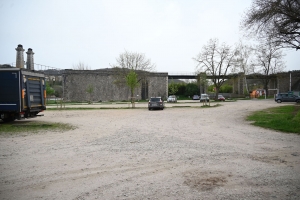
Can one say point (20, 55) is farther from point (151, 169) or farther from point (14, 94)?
point (151, 169)

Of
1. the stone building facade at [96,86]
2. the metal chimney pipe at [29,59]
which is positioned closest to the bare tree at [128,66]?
the stone building facade at [96,86]

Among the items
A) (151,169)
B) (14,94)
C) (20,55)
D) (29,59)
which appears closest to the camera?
(151,169)

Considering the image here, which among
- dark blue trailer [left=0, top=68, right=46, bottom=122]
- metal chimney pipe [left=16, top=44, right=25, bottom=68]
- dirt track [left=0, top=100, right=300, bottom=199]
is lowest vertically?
dirt track [left=0, top=100, right=300, bottom=199]

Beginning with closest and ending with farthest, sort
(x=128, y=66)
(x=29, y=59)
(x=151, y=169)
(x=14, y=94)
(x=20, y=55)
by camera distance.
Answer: (x=151, y=169) < (x=14, y=94) < (x=20, y=55) < (x=29, y=59) < (x=128, y=66)

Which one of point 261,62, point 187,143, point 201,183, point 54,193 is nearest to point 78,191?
point 54,193

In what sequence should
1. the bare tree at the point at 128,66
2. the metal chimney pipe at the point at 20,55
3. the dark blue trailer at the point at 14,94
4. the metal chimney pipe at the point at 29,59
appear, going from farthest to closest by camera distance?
the bare tree at the point at 128,66, the metal chimney pipe at the point at 29,59, the metal chimney pipe at the point at 20,55, the dark blue trailer at the point at 14,94

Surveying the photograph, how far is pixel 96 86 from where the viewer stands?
59750 millimetres

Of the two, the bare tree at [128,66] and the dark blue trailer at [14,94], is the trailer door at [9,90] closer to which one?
the dark blue trailer at [14,94]

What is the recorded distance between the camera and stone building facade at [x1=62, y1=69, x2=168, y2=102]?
5775cm

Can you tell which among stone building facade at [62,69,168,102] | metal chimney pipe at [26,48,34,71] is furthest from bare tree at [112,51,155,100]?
metal chimney pipe at [26,48,34,71]

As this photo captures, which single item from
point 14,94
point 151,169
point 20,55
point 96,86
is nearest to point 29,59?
point 20,55

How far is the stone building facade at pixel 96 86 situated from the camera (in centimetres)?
5775

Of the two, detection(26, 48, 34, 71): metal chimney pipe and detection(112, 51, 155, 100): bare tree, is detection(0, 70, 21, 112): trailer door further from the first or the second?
detection(112, 51, 155, 100): bare tree

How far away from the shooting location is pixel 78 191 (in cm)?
430
